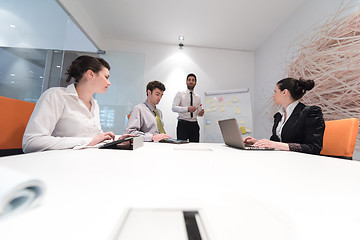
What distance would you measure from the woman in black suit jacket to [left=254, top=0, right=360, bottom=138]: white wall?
1467mm

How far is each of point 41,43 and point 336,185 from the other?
311 cm

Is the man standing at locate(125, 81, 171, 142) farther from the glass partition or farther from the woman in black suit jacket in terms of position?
the glass partition

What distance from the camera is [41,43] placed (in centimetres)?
224

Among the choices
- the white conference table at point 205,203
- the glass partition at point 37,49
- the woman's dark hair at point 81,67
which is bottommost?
the white conference table at point 205,203

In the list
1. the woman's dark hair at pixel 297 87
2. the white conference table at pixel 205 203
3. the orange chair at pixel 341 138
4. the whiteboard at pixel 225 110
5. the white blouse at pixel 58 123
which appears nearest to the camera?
the white conference table at pixel 205 203

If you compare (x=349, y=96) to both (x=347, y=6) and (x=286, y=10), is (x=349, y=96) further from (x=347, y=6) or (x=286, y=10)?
(x=286, y=10)

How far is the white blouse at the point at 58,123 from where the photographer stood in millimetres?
842

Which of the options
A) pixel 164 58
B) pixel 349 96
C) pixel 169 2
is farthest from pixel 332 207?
pixel 164 58

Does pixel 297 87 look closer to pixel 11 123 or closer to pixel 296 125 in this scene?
pixel 296 125

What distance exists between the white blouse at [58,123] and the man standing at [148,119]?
512 millimetres

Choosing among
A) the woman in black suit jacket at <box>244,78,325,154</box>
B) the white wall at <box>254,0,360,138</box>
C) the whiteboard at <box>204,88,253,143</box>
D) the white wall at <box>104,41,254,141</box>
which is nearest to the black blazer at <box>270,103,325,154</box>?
the woman in black suit jacket at <box>244,78,325,154</box>

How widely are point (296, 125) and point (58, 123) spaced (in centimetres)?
187

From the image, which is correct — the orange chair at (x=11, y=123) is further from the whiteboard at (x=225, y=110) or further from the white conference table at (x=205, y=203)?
the whiteboard at (x=225, y=110)

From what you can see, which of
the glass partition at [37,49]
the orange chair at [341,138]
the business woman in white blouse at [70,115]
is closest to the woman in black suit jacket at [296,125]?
the orange chair at [341,138]
